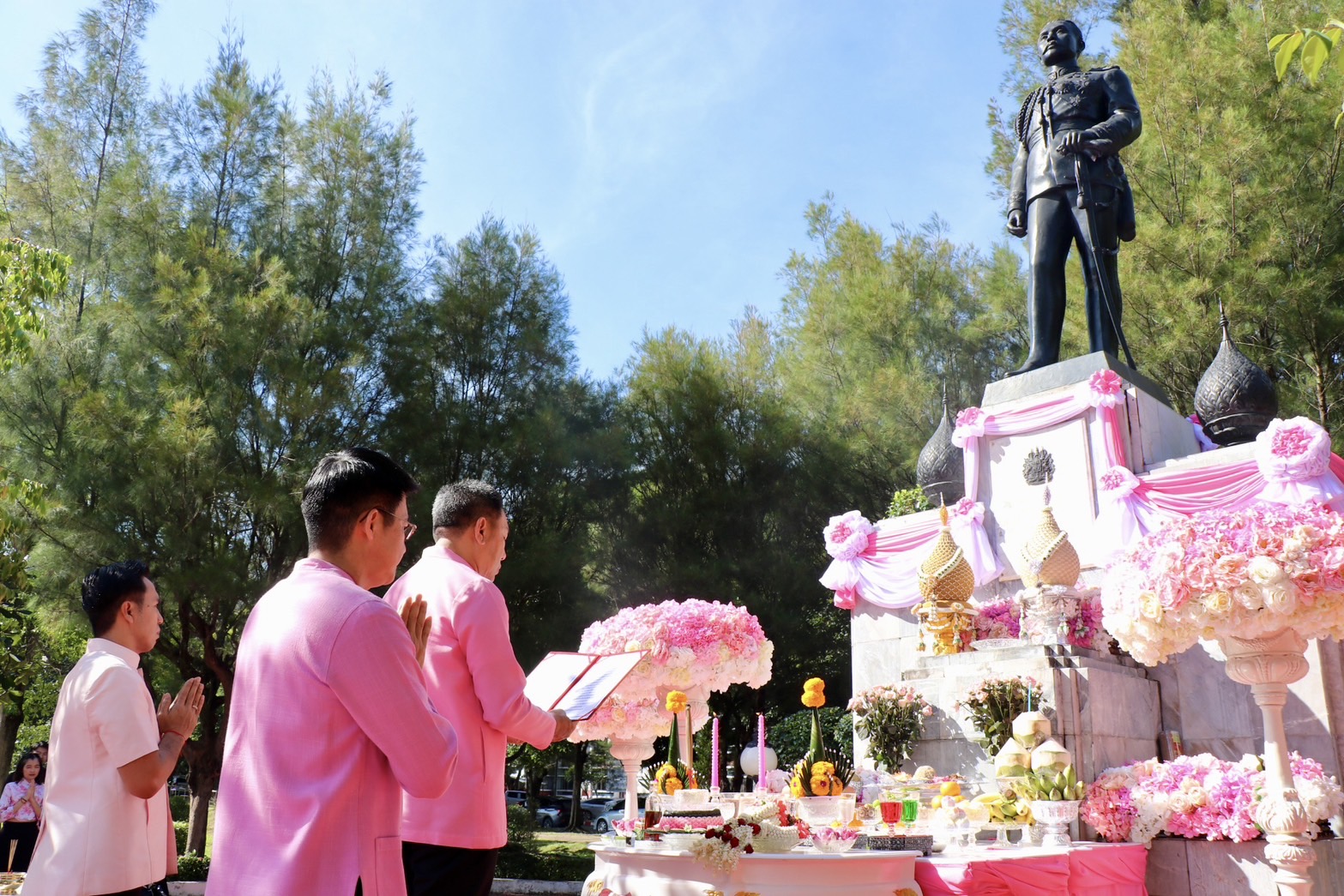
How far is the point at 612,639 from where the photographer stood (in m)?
5.66

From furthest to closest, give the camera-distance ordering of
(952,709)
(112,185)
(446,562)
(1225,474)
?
(112,185) < (1225,474) < (952,709) < (446,562)

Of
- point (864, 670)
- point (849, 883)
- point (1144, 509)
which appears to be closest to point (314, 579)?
point (849, 883)

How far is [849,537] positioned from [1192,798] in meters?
5.18

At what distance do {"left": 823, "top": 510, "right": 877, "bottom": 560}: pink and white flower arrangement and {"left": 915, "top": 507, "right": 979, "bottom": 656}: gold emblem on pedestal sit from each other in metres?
2.47

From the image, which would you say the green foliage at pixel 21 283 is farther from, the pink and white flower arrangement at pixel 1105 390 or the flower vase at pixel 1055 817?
the pink and white flower arrangement at pixel 1105 390

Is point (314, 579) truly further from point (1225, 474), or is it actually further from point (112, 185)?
point (112, 185)

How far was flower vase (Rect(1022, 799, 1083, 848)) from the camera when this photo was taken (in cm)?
492

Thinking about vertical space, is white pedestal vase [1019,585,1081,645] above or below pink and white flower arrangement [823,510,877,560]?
below

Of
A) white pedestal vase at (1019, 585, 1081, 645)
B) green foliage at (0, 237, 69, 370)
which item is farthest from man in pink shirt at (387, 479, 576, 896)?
green foliage at (0, 237, 69, 370)

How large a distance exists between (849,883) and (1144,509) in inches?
223

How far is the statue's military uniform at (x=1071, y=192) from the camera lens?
9555 mm

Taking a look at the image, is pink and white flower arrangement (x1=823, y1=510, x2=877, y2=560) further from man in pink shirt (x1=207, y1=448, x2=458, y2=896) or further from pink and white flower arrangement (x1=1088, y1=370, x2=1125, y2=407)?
man in pink shirt (x1=207, y1=448, x2=458, y2=896)

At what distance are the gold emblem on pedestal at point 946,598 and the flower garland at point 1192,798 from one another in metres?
1.93

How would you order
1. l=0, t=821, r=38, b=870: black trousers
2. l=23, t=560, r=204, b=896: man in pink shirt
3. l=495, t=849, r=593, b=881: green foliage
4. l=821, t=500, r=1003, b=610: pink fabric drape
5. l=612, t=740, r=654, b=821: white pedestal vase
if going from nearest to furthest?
l=23, t=560, r=204, b=896: man in pink shirt → l=612, t=740, r=654, b=821: white pedestal vase → l=0, t=821, r=38, b=870: black trousers → l=821, t=500, r=1003, b=610: pink fabric drape → l=495, t=849, r=593, b=881: green foliage
